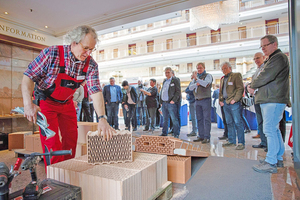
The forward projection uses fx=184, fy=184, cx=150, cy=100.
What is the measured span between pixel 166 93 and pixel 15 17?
3591 mm

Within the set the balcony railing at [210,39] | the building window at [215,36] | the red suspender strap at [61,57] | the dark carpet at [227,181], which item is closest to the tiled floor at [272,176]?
the dark carpet at [227,181]

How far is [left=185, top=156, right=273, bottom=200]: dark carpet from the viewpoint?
170 cm

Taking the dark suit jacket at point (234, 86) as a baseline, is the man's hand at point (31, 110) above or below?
below

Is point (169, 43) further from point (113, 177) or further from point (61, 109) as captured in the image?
point (113, 177)

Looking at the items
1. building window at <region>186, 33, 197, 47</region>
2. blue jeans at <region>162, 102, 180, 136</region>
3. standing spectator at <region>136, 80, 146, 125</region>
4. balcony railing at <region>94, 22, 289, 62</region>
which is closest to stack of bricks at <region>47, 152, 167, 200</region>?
blue jeans at <region>162, 102, 180, 136</region>

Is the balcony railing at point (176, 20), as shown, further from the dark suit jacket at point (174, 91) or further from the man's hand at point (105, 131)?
the man's hand at point (105, 131)

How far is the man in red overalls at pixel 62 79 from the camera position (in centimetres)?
140

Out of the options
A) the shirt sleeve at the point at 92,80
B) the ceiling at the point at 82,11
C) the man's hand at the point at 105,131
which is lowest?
the man's hand at the point at 105,131

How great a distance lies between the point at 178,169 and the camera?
1.99 m

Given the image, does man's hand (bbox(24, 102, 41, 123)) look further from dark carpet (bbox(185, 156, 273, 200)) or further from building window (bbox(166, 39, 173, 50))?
building window (bbox(166, 39, 173, 50))

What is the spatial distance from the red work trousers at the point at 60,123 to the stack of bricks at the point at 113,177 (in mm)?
231

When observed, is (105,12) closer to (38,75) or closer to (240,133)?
(38,75)

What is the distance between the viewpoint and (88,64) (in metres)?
1.60

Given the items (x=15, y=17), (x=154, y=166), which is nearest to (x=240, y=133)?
(x=154, y=166)
